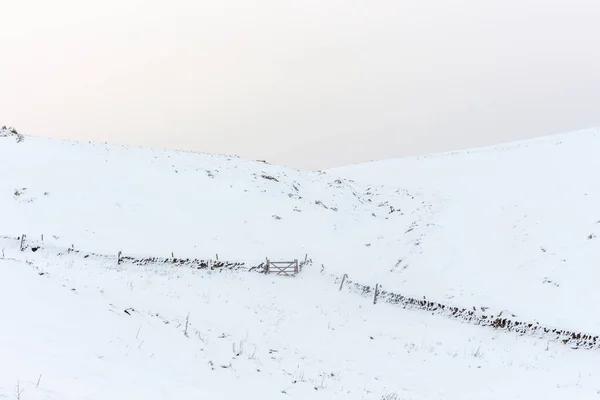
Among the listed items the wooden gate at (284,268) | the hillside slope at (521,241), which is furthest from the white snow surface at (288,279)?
the wooden gate at (284,268)

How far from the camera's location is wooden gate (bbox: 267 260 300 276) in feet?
85.2

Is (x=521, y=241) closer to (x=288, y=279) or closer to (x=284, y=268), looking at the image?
(x=288, y=279)

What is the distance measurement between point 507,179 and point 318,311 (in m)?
23.3

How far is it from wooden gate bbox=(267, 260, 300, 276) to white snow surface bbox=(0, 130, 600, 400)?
77cm

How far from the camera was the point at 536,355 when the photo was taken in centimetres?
1503

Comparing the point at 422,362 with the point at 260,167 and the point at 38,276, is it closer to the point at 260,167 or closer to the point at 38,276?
the point at 38,276

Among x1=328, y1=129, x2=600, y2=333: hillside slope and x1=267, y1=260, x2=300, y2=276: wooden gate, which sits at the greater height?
x1=328, y1=129, x2=600, y2=333: hillside slope

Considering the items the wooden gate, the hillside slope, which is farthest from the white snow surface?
the wooden gate

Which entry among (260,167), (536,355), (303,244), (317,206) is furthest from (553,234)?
(260,167)

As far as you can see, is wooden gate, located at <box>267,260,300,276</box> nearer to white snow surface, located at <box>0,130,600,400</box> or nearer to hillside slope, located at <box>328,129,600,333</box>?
white snow surface, located at <box>0,130,600,400</box>

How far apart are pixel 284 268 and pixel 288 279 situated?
102cm

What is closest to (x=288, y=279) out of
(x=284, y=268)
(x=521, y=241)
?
(x=284, y=268)

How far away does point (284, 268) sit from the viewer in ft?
86.3

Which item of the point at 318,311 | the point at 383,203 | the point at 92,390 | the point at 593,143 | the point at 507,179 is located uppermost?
the point at 593,143
